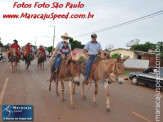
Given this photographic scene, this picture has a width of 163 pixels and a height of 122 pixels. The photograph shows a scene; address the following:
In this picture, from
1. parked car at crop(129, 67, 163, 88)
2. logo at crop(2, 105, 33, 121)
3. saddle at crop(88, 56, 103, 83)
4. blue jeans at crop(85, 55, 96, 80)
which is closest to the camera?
logo at crop(2, 105, 33, 121)

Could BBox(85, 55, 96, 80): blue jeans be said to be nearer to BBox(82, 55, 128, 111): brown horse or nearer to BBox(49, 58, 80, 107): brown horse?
BBox(82, 55, 128, 111): brown horse

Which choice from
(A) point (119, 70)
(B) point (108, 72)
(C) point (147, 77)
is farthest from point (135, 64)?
(A) point (119, 70)

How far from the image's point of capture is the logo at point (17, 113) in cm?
502

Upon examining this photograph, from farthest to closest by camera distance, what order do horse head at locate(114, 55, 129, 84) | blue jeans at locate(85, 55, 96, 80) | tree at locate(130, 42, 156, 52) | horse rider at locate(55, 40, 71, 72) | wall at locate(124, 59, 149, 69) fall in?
tree at locate(130, 42, 156, 52) < wall at locate(124, 59, 149, 69) < horse rider at locate(55, 40, 71, 72) < blue jeans at locate(85, 55, 96, 80) < horse head at locate(114, 55, 129, 84)

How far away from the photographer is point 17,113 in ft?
17.4

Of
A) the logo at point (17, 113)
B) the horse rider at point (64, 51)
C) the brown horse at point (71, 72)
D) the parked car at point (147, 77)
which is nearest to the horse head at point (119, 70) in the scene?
the brown horse at point (71, 72)

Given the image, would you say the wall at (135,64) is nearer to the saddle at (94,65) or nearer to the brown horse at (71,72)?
the saddle at (94,65)

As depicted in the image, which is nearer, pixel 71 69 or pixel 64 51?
pixel 71 69

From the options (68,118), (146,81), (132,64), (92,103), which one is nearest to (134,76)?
(146,81)

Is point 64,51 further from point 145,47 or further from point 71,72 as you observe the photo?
point 145,47

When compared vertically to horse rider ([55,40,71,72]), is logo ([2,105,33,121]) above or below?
below

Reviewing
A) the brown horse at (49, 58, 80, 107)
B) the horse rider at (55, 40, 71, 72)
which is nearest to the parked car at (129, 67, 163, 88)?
the horse rider at (55, 40, 71, 72)

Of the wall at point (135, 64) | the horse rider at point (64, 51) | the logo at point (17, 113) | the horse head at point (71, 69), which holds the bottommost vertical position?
the logo at point (17, 113)

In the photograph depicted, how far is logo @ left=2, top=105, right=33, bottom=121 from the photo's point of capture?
502 cm
